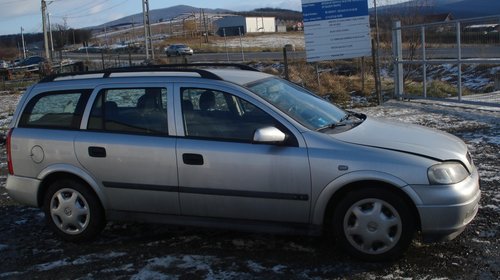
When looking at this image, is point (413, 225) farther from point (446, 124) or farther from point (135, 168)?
point (446, 124)

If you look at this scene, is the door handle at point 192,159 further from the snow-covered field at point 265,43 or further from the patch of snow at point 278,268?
the snow-covered field at point 265,43

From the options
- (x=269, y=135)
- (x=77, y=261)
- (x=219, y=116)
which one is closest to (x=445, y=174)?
(x=269, y=135)

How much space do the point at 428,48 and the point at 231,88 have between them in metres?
9.89

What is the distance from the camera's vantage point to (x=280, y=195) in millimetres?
4496

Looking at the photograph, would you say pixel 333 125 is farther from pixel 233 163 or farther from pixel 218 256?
pixel 218 256

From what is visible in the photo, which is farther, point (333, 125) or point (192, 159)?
point (333, 125)

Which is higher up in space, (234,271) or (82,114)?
(82,114)

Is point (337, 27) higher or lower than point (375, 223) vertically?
higher

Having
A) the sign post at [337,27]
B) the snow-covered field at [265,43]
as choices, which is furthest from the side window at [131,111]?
the snow-covered field at [265,43]

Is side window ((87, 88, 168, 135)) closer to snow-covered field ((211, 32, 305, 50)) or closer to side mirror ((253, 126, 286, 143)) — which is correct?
side mirror ((253, 126, 286, 143))

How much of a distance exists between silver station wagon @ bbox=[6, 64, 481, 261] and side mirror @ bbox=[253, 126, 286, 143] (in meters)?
0.01

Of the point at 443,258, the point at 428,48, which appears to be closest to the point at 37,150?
the point at 443,258

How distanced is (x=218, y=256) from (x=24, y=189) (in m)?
2.05

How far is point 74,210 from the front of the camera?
5.18 m
